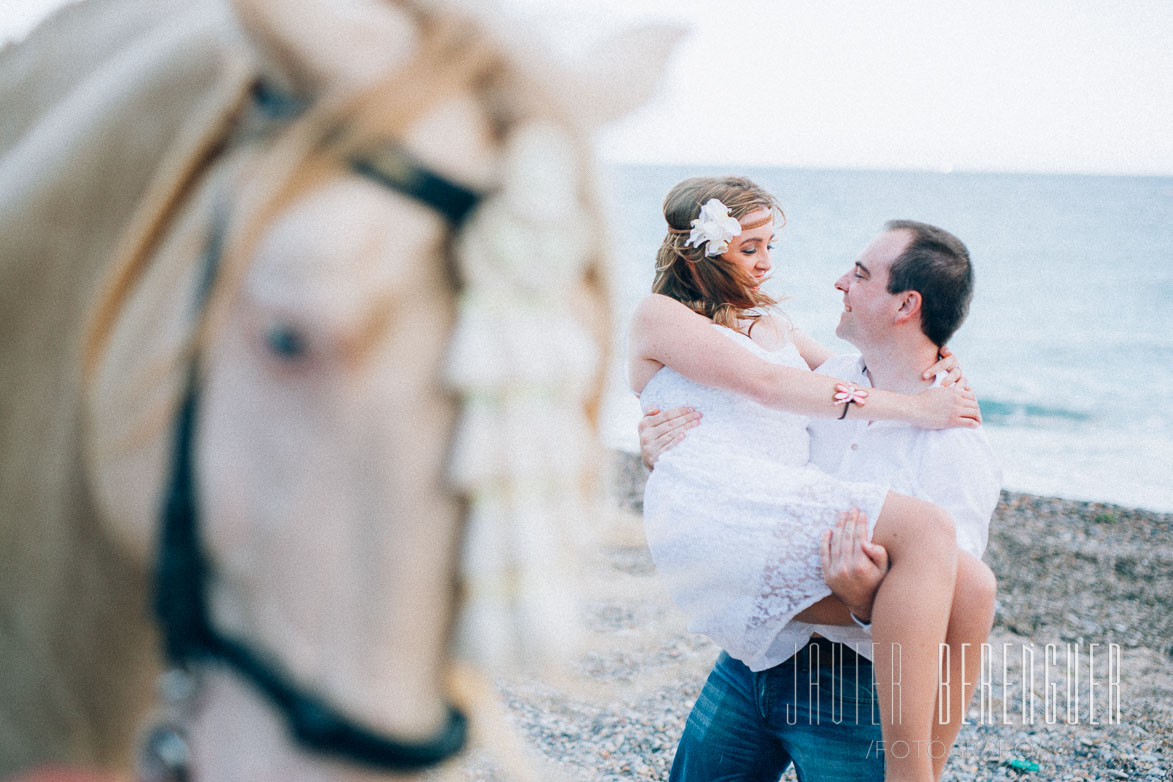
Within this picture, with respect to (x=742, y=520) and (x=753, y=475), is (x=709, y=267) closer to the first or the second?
(x=753, y=475)

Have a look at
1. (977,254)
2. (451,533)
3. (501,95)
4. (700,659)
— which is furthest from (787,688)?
(977,254)

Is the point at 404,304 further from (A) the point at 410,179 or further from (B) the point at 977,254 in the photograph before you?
(B) the point at 977,254

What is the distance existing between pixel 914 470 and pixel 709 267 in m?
0.93

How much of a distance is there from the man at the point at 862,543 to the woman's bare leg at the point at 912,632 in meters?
0.05

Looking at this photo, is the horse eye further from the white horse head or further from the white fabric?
the white fabric

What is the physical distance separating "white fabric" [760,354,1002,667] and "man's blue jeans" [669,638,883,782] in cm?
8

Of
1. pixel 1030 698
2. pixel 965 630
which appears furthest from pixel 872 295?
pixel 1030 698

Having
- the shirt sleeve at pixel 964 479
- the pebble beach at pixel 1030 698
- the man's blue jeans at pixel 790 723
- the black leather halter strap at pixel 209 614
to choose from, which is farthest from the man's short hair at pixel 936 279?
the black leather halter strap at pixel 209 614

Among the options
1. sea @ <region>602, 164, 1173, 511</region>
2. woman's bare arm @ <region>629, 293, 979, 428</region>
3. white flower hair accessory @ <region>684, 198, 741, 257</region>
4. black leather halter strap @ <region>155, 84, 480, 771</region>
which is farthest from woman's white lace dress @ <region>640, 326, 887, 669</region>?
black leather halter strap @ <region>155, 84, 480, 771</region>

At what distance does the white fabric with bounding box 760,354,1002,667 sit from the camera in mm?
2375

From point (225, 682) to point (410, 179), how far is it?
0.46 metres

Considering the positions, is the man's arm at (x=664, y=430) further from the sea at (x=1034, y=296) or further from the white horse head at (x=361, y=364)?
the white horse head at (x=361, y=364)

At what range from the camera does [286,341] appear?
2.13ft

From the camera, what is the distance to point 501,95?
0.71 meters
